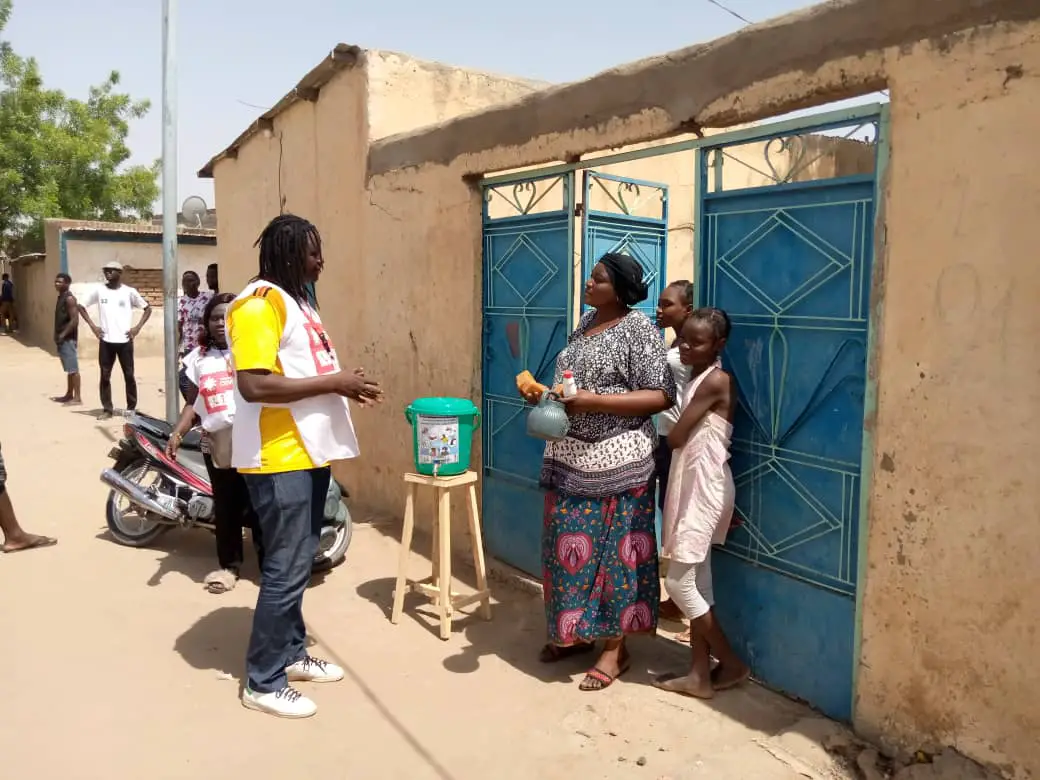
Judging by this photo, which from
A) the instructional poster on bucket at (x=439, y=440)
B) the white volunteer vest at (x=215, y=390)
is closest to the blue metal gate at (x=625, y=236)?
the instructional poster on bucket at (x=439, y=440)

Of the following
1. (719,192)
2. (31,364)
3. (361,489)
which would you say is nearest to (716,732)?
(719,192)

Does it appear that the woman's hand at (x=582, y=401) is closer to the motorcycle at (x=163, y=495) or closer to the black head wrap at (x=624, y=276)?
the black head wrap at (x=624, y=276)

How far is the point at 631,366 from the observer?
10.9ft

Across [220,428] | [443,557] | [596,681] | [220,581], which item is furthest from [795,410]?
[220,581]

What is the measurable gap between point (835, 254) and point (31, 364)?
17.1 metres

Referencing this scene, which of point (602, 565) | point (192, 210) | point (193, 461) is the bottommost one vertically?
point (602, 565)

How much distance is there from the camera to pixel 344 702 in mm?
3400

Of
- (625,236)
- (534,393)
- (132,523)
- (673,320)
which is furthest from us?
(132,523)

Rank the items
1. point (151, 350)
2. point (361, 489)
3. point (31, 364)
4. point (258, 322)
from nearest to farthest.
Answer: point (258, 322) → point (361, 489) → point (31, 364) → point (151, 350)

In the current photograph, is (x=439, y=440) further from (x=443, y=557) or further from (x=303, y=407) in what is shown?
(x=303, y=407)

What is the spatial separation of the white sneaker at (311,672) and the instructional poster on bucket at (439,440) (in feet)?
3.32

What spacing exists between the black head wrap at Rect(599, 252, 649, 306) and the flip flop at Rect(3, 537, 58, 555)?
163 inches

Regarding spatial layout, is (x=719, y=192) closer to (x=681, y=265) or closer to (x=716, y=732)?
(x=716, y=732)

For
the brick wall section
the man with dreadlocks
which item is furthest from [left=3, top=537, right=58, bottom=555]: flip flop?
the brick wall section
